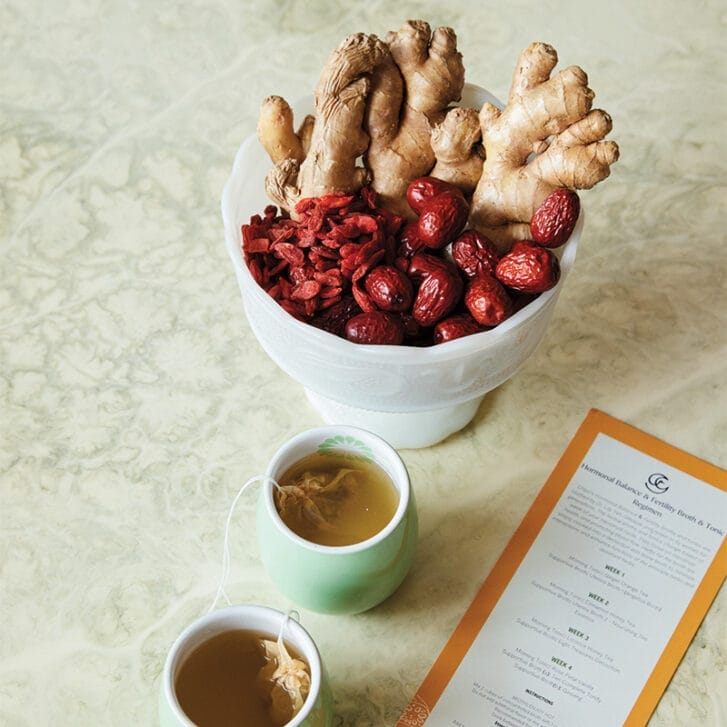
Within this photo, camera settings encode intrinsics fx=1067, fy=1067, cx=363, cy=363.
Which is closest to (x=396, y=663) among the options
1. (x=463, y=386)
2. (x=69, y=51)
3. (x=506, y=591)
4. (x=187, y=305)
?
(x=506, y=591)

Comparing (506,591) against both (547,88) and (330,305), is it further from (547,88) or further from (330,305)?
(547,88)

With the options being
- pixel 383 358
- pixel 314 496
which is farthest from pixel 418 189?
pixel 314 496

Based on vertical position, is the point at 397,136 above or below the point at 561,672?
above

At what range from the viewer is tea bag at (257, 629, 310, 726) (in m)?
0.69

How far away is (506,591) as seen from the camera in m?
0.84

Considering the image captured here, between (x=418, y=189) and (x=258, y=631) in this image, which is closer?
(x=258, y=631)

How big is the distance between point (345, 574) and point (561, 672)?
191mm

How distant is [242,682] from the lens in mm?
711

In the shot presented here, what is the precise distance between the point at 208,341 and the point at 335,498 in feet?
0.87

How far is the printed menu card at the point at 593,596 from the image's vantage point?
0.79m

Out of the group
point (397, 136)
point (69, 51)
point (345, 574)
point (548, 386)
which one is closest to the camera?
point (345, 574)

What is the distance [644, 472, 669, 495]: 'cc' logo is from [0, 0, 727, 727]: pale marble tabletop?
0.15 feet

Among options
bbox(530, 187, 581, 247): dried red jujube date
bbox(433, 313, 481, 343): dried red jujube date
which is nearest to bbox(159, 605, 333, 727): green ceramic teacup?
bbox(433, 313, 481, 343): dried red jujube date

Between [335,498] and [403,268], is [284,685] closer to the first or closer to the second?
[335,498]
